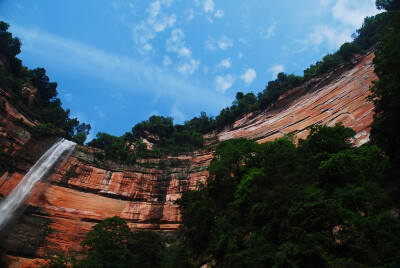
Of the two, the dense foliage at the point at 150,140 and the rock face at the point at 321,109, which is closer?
the rock face at the point at 321,109

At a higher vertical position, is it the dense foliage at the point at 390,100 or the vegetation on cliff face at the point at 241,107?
the vegetation on cliff face at the point at 241,107

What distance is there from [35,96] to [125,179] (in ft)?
56.7

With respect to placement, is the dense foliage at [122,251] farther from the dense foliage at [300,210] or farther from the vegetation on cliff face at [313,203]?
the vegetation on cliff face at [313,203]

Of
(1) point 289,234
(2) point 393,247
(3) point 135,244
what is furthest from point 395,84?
(3) point 135,244

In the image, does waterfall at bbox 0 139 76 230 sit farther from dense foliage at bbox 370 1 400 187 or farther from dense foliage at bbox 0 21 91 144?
dense foliage at bbox 370 1 400 187

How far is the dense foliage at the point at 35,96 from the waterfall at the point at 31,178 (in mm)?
1909

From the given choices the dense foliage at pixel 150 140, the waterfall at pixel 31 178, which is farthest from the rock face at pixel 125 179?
the dense foliage at pixel 150 140

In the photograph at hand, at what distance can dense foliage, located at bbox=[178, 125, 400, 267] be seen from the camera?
884 cm

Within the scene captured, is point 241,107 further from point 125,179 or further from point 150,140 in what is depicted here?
point 125,179

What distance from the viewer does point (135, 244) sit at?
1691 centimetres

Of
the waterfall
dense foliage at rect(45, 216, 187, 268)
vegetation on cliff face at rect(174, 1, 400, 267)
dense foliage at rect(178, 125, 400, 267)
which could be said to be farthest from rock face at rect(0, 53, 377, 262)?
dense foliage at rect(178, 125, 400, 267)

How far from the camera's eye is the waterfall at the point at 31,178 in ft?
69.6

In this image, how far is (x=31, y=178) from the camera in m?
24.6

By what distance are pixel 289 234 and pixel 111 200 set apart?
819 inches
